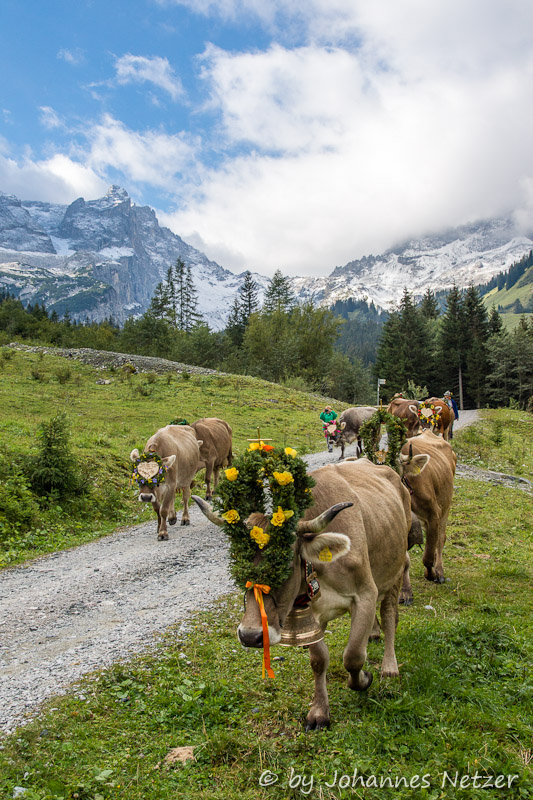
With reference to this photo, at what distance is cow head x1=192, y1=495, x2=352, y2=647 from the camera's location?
3455 millimetres

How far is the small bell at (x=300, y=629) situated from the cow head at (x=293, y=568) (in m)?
0.12

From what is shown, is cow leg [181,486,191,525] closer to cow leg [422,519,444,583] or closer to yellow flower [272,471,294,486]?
cow leg [422,519,444,583]

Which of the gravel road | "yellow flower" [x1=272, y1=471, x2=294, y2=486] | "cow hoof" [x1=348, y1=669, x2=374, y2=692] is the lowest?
the gravel road

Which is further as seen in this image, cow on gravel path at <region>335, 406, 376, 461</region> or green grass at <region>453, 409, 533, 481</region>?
cow on gravel path at <region>335, 406, 376, 461</region>

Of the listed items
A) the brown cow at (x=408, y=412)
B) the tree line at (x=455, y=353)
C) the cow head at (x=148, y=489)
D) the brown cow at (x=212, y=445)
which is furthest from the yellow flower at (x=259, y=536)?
the tree line at (x=455, y=353)

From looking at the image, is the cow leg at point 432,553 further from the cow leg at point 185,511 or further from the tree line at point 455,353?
the tree line at point 455,353

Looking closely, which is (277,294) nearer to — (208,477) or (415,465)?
(208,477)

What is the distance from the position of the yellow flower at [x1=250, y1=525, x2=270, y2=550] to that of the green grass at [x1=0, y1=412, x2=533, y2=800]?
66.2 inches

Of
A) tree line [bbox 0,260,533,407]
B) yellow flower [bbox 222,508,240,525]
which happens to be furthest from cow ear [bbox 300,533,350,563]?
tree line [bbox 0,260,533,407]

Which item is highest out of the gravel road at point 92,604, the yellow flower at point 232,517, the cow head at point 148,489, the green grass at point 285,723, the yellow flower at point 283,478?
the yellow flower at point 283,478

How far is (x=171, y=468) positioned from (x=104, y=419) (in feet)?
41.0

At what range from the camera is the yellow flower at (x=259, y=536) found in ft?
11.8

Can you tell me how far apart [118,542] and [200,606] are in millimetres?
4295

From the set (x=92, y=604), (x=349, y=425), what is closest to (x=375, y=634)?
(x=92, y=604)
